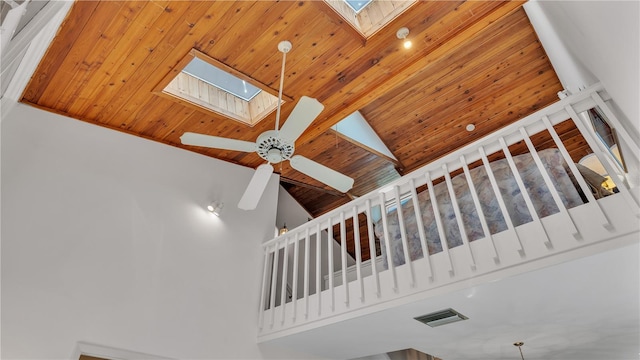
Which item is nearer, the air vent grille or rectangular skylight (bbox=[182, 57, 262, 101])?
the air vent grille

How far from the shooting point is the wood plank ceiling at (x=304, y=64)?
2.55 metres

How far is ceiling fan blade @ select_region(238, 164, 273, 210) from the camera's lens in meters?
2.56

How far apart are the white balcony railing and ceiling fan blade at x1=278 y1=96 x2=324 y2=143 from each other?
47.2 inches

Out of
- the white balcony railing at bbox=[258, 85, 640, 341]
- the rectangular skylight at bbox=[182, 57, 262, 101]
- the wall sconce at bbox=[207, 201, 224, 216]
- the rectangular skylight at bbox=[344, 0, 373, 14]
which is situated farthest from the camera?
the wall sconce at bbox=[207, 201, 224, 216]

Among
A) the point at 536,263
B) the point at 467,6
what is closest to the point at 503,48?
the point at 467,6

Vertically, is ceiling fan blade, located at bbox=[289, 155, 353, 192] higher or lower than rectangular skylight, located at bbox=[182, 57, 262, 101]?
lower

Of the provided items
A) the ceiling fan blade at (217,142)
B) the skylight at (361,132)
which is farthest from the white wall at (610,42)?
the skylight at (361,132)

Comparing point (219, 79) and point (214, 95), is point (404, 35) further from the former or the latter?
point (214, 95)

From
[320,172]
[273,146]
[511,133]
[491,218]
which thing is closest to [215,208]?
[320,172]

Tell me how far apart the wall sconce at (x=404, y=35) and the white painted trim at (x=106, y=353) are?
325cm

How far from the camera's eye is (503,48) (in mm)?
3842

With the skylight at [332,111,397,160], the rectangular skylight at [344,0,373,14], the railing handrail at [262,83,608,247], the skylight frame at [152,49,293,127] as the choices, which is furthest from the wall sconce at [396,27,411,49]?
the skylight at [332,111,397,160]

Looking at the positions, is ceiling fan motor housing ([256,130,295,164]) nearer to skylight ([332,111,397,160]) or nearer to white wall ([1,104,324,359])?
white wall ([1,104,324,359])

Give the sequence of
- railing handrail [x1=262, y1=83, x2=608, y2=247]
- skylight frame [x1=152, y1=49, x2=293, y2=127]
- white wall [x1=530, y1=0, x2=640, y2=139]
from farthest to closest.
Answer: skylight frame [x1=152, y1=49, x2=293, y2=127]
railing handrail [x1=262, y1=83, x2=608, y2=247]
white wall [x1=530, y1=0, x2=640, y2=139]
